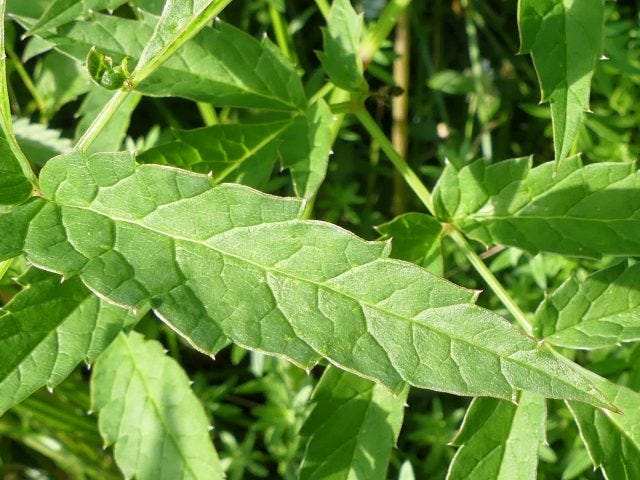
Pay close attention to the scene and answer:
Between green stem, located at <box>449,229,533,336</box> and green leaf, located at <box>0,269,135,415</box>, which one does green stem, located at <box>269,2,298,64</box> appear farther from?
green leaf, located at <box>0,269,135,415</box>

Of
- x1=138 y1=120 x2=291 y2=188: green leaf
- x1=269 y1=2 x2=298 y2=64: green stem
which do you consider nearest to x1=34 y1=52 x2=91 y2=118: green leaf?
x1=269 y1=2 x2=298 y2=64: green stem

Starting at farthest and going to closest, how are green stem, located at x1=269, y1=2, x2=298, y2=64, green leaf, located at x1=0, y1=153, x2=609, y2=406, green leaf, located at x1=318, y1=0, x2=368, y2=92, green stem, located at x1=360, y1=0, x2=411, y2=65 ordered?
green stem, located at x1=269, y1=2, x2=298, y2=64 < green stem, located at x1=360, y1=0, x2=411, y2=65 < green leaf, located at x1=318, y1=0, x2=368, y2=92 < green leaf, located at x1=0, y1=153, x2=609, y2=406

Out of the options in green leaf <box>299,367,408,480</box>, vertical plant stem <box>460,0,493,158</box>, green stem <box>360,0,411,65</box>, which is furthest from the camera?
vertical plant stem <box>460,0,493,158</box>

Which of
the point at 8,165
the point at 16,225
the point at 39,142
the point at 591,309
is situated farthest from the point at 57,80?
the point at 591,309

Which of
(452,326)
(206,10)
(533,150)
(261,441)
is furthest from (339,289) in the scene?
(533,150)

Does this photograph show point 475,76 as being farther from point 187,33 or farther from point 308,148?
point 187,33

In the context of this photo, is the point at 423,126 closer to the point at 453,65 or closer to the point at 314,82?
the point at 453,65
